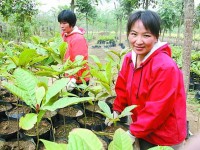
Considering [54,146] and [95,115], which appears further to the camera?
[95,115]

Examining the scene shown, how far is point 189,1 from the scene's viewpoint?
2701mm

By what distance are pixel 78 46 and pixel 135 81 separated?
1.06 m

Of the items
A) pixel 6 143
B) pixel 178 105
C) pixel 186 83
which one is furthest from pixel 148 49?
pixel 186 83

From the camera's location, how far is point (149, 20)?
1.48m

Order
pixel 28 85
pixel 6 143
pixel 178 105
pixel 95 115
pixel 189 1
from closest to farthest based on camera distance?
pixel 28 85
pixel 178 105
pixel 6 143
pixel 95 115
pixel 189 1

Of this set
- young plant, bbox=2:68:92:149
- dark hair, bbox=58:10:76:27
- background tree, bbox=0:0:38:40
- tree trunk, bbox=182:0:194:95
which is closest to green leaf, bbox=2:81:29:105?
young plant, bbox=2:68:92:149

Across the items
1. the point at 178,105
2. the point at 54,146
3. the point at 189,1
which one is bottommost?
the point at 178,105

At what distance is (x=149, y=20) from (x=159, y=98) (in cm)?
45

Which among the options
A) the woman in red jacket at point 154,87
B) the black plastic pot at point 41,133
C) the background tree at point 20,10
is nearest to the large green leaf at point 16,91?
the woman in red jacket at point 154,87

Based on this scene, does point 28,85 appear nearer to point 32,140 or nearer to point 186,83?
point 32,140

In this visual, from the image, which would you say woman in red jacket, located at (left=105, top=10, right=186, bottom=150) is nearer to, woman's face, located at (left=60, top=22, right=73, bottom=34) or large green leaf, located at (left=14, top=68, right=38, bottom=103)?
large green leaf, located at (left=14, top=68, right=38, bottom=103)

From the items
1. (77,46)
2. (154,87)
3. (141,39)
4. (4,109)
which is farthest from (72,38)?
(154,87)

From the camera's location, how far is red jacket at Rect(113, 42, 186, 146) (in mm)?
1419

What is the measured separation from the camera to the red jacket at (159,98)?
1.42 meters
